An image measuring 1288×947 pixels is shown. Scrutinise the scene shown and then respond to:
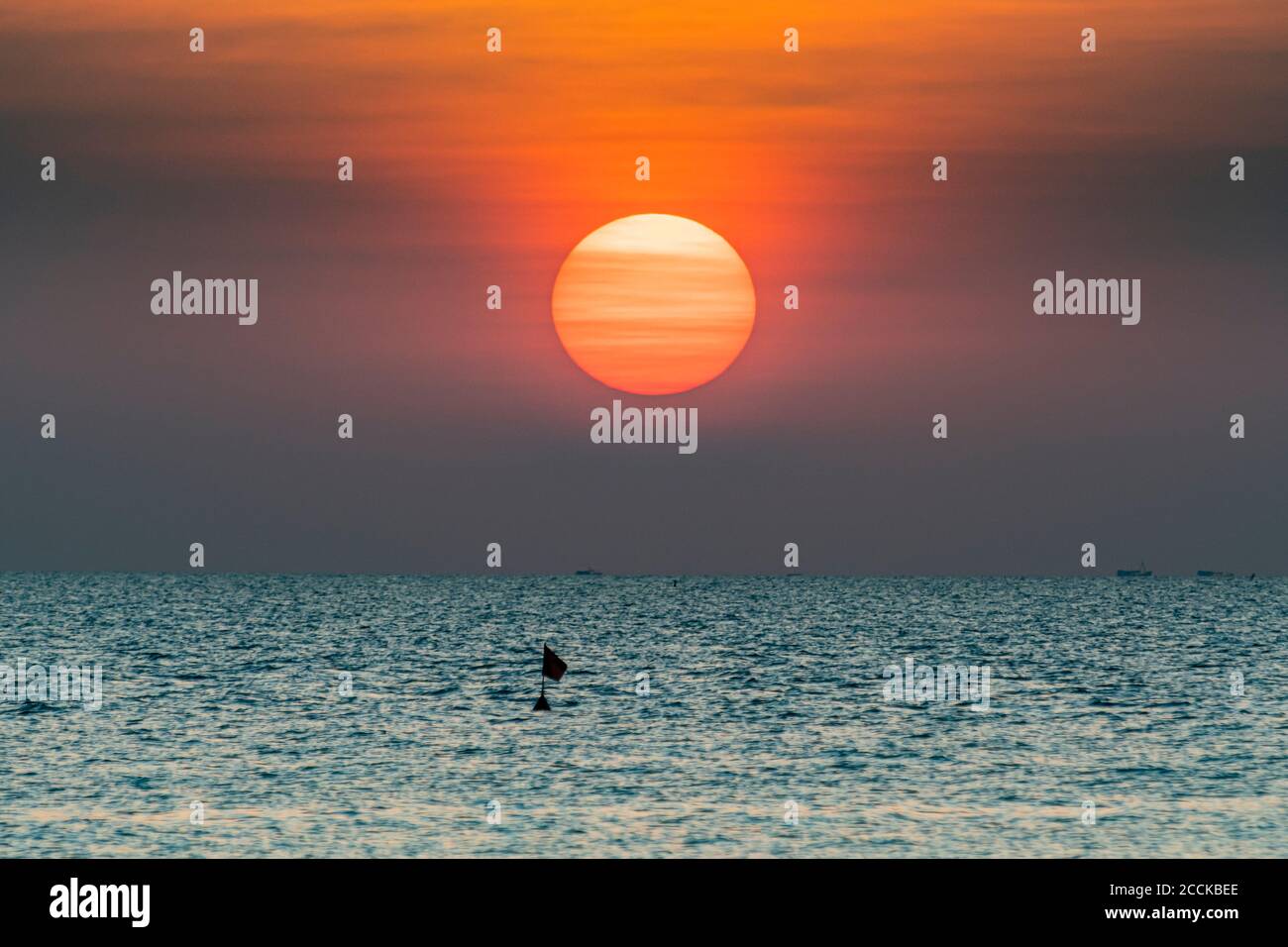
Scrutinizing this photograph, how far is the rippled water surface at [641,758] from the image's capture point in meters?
35.7

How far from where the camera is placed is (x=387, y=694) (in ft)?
235

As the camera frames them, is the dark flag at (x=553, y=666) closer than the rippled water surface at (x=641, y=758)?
No

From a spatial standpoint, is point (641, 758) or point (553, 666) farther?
point (553, 666)

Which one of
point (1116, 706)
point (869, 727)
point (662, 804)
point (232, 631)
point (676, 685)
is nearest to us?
point (662, 804)

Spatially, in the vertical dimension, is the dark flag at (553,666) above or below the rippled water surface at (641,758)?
above

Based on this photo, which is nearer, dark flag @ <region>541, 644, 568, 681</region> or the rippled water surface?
the rippled water surface

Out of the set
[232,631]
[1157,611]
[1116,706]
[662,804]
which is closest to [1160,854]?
[662,804]

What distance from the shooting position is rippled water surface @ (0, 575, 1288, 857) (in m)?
35.7

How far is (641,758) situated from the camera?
48.9m

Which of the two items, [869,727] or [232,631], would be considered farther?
[232,631]

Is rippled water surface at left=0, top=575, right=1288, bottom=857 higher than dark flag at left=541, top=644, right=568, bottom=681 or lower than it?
lower

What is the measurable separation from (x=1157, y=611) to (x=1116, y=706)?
137 m
